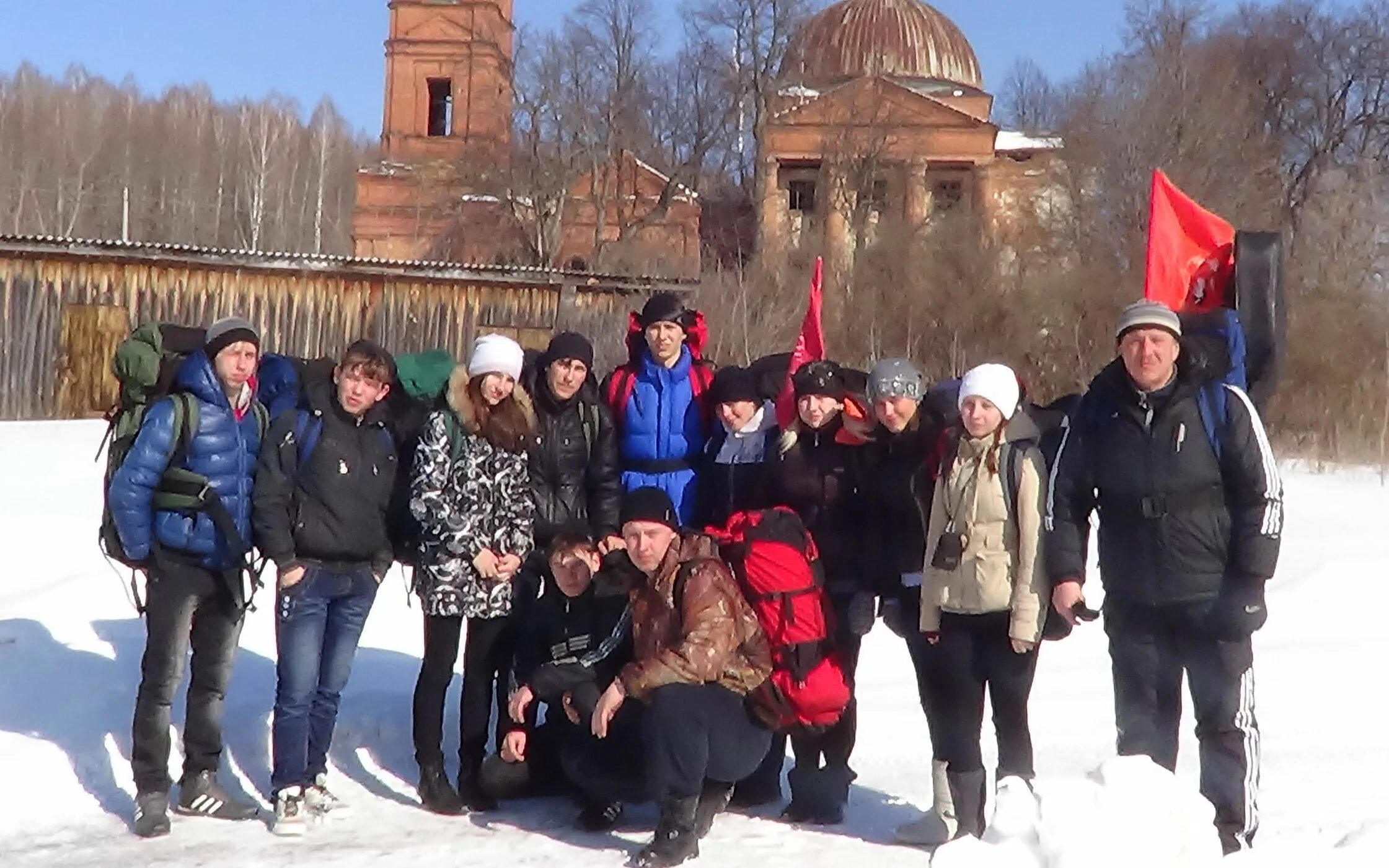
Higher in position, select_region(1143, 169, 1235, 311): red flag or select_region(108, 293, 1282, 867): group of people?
select_region(1143, 169, 1235, 311): red flag

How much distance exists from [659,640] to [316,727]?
1.51m

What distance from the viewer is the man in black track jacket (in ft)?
15.5

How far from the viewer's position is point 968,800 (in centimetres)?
521

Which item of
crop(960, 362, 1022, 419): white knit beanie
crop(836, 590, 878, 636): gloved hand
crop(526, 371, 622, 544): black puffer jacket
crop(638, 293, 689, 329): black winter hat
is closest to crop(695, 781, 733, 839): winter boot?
crop(836, 590, 878, 636): gloved hand

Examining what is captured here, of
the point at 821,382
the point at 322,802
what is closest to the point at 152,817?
the point at 322,802

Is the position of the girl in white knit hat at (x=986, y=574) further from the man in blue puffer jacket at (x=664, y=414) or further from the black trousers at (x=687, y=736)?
the man in blue puffer jacket at (x=664, y=414)

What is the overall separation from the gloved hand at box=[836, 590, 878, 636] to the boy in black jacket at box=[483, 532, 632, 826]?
2.94 feet

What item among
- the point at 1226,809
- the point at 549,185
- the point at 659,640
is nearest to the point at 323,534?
the point at 659,640

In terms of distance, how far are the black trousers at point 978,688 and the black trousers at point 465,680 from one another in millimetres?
1816

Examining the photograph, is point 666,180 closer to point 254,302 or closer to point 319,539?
point 254,302

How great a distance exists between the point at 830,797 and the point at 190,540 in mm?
2764

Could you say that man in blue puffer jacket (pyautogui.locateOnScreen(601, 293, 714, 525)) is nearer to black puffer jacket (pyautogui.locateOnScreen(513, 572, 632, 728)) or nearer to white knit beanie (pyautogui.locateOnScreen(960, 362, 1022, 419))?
black puffer jacket (pyautogui.locateOnScreen(513, 572, 632, 728))

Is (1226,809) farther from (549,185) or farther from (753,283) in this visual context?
(549,185)

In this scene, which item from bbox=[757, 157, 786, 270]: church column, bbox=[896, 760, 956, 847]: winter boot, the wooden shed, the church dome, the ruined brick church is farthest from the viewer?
the church dome
